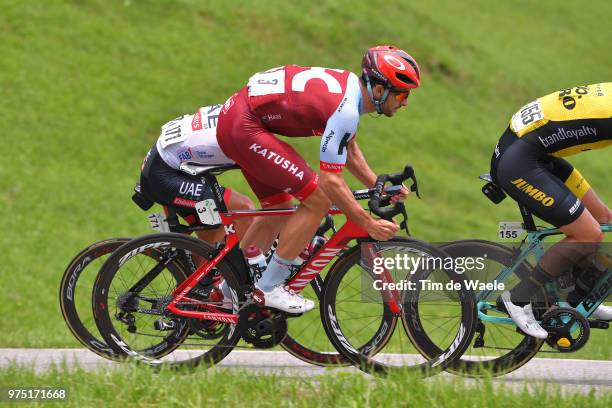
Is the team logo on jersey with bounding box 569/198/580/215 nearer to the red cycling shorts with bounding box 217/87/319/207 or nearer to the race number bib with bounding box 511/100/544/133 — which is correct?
the race number bib with bounding box 511/100/544/133

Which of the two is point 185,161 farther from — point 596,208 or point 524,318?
point 596,208

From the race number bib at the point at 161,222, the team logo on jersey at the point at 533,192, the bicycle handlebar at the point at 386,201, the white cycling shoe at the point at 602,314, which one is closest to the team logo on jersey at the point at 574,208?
the team logo on jersey at the point at 533,192

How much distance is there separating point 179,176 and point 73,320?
1.24 meters

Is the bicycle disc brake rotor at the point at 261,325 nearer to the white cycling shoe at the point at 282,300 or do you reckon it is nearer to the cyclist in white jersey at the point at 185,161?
the white cycling shoe at the point at 282,300

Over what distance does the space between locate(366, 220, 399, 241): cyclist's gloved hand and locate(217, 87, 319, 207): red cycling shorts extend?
45 cm

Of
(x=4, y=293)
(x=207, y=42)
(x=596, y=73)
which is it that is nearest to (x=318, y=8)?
(x=207, y=42)

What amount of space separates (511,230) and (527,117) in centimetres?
77

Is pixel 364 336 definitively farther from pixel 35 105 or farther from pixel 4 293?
pixel 35 105

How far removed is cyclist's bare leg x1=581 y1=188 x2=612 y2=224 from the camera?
21.5 ft

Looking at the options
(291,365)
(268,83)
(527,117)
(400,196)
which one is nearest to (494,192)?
(527,117)

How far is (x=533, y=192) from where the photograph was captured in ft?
20.3

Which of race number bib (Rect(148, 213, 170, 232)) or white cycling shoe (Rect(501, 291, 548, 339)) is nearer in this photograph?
white cycling shoe (Rect(501, 291, 548, 339))

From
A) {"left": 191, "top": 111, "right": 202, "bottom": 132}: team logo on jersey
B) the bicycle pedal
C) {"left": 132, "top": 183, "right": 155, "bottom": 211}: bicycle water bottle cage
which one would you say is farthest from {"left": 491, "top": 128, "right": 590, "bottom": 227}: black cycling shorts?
{"left": 132, "top": 183, "right": 155, "bottom": 211}: bicycle water bottle cage

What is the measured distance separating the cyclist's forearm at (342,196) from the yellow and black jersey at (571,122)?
1.26 meters
